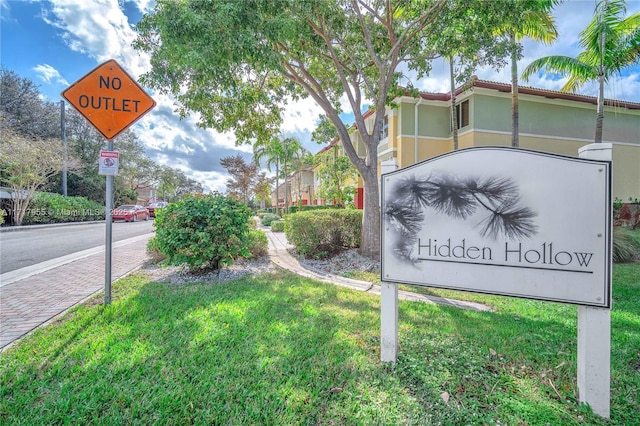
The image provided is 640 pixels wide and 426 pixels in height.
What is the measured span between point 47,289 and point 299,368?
16.8ft

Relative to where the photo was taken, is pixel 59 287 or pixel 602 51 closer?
pixel 59 287

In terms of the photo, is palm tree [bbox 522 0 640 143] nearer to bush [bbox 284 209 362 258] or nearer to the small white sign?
bush [bbox 284 209 362 258]

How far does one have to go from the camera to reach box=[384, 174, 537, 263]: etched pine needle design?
2.07 meters

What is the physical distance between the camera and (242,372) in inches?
94.3

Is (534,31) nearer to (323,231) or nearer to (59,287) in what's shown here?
(323,231)

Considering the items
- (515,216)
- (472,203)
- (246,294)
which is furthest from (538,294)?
(246,294)

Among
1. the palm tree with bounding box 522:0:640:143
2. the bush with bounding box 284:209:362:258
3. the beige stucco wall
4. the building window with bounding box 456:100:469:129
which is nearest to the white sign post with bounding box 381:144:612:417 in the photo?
the bush with bounding box 284:209:362:258

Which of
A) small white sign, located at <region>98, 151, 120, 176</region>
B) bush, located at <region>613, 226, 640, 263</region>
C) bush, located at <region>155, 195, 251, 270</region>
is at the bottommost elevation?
bush, located at <region>613, 226, 640, 263</region>

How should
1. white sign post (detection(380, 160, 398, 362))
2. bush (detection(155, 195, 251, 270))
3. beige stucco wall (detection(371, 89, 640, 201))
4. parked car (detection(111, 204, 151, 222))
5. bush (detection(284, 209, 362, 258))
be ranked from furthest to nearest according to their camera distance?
1. parked car (detection(111, 204, 151, 222))
2. beige stucco wall (detection(371, 89, 640, 201))
3. bush (detection(284, 209, 362, 258))
4. bush (detection(155, 195, 251, 270))
5. white sign post (detection(380, 160, 398, 362))

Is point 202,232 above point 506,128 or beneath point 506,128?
beneath

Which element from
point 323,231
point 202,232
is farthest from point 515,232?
point 323,231

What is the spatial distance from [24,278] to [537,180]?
841cm

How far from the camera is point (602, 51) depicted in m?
8.28

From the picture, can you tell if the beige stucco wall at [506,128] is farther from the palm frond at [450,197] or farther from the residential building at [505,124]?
the palm frond at [450,197]
